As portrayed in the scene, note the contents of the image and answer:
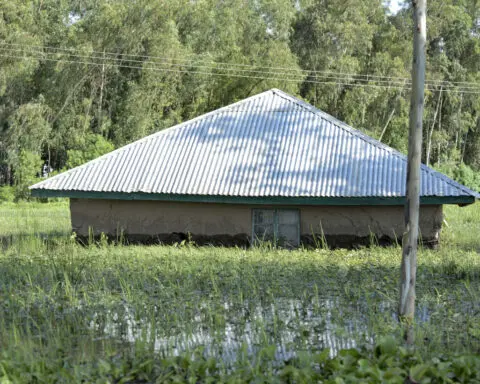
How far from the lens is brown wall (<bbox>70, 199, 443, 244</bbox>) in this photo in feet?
54.3

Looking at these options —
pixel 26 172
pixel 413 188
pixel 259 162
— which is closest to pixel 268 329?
pixel 413 188

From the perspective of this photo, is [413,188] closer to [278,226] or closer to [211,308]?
[211,308]

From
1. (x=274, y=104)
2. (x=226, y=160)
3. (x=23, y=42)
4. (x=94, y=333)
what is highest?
(x=23, y=42)

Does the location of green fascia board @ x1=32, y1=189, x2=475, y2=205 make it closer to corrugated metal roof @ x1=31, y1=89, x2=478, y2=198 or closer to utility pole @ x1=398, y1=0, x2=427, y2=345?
corrugated metal roof @ x1=31, y1=89, x2=478, y2=198

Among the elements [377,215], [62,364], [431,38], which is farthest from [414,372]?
[431,38]

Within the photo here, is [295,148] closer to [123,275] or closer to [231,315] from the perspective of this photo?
[123,275]

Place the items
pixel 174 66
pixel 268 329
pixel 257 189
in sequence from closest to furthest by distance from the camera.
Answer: pixel 268 329 → pixel 257 189 → pixel 174 66

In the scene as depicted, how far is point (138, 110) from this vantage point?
1399 inches

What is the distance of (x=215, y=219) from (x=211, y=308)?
7.51 m

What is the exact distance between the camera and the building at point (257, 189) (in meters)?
16.3

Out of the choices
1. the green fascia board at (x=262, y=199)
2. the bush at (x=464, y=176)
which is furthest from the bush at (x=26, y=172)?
the bush at (x=464, y=176)

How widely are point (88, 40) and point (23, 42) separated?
2.83 meters

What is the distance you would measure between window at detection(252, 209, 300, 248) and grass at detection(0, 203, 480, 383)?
164 centimetres

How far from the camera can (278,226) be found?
17.1 m
